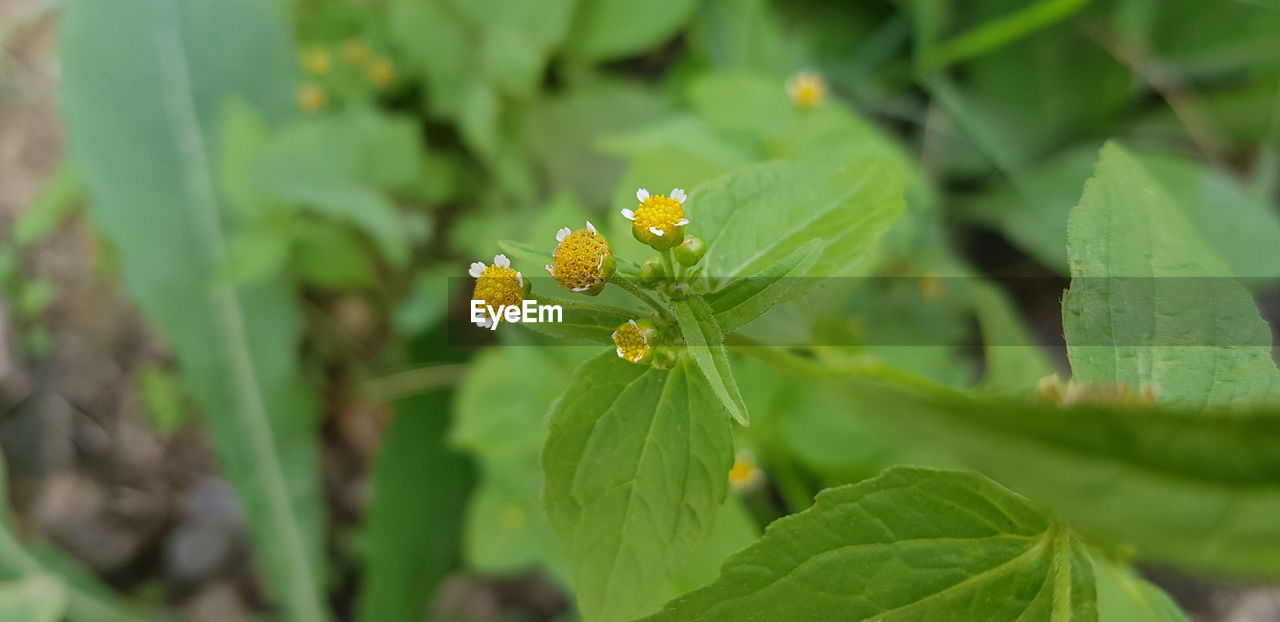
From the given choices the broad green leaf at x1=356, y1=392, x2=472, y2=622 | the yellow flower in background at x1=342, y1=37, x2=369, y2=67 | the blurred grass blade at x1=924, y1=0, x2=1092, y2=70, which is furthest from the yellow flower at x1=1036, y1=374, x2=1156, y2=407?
the yellow flower in background at x1=342, y1=37, x2=369, y2=67

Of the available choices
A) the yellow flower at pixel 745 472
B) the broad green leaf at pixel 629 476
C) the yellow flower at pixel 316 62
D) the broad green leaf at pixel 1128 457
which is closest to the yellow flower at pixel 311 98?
the yellow flower at pixel 316 62

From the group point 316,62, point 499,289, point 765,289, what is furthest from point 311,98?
point 765,289

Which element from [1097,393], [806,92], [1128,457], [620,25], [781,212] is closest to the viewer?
[1128,457]

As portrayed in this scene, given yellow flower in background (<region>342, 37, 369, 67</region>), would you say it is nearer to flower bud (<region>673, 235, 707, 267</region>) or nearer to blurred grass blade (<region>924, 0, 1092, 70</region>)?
blurred grass blade (<region>924, 0, 1092, 70</region>)

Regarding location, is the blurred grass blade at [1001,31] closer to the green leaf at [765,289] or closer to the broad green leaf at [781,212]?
the broad green leaf at [781,212]

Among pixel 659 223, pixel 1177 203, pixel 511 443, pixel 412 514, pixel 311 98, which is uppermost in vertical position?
pixel 311 98

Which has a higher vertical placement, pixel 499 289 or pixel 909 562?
pixel 499 289

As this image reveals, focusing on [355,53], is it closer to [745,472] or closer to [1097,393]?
[745,472]

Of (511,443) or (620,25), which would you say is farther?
(620,25)
